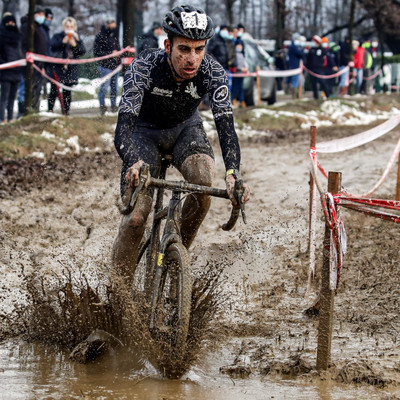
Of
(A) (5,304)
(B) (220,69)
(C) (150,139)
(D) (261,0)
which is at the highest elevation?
(D) (261,0)

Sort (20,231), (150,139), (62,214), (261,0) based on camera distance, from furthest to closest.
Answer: (261,0)
(62,214)
(20,231)
(150,139)

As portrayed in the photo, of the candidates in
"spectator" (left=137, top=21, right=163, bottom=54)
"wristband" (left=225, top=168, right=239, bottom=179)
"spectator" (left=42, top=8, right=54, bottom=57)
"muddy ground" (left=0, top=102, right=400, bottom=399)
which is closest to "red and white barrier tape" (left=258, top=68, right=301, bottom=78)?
"spectator" (left=137, top=21, right=163, bottom=54)

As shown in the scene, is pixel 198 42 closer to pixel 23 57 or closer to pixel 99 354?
pixel 99 354

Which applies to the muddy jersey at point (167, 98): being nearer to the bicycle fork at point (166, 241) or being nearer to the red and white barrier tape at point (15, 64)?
the bicycle fork at point (166, 241)

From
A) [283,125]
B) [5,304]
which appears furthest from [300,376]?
[283,125]

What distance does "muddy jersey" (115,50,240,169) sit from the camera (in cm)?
479

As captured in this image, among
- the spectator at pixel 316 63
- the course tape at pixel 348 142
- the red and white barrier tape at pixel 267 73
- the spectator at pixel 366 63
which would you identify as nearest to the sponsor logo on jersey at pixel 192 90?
the course tape at pixel 348 142

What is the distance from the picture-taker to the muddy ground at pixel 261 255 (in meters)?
4.98

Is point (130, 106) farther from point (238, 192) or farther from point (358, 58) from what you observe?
point (358, 58)

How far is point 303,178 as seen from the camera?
11.3 metres

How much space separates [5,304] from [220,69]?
8.77 ft

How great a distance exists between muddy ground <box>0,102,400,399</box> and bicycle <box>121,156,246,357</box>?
0.50 meters

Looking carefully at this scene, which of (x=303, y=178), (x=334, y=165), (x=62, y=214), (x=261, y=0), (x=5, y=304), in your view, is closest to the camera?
(x=5, y=304)

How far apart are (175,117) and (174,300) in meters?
1.49
